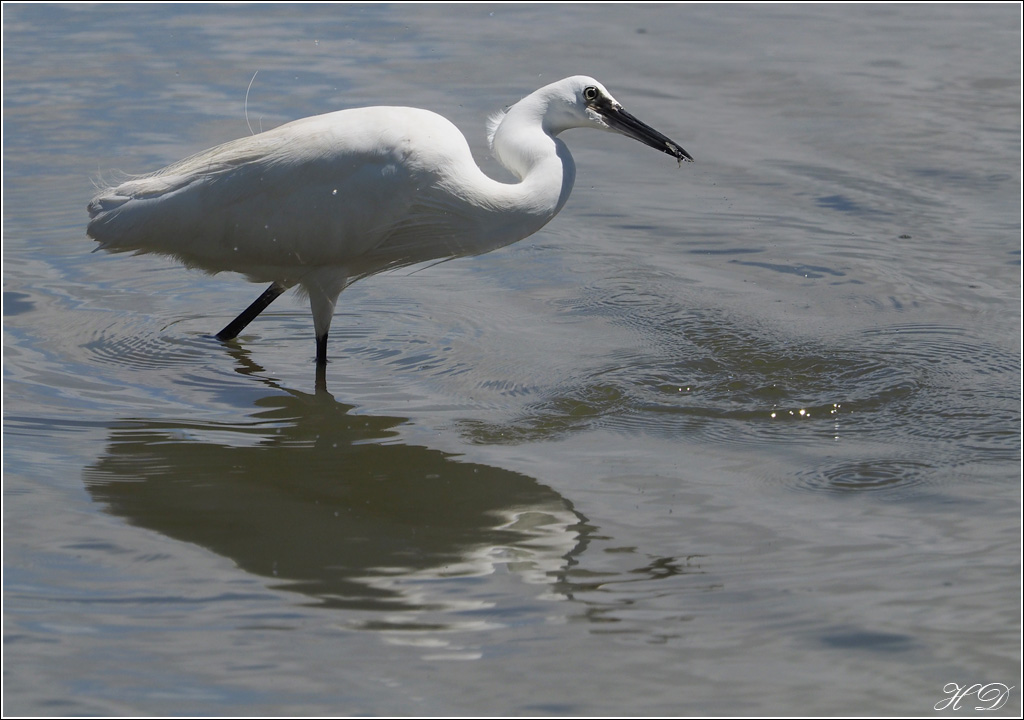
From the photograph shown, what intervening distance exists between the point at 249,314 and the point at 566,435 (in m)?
2.15

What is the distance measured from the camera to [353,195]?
645 centimetres

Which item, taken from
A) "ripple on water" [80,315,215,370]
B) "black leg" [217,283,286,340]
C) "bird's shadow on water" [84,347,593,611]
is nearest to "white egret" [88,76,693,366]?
"black leg" [217,283,286,340]

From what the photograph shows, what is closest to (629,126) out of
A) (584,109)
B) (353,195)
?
(584,109)

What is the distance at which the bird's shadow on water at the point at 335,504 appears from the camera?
15.6 ft

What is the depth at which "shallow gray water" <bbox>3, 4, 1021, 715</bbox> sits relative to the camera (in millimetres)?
4188

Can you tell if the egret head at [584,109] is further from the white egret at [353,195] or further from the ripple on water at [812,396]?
the ripple on water at [812,396]

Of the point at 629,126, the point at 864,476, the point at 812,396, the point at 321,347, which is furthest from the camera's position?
the point at 321,347

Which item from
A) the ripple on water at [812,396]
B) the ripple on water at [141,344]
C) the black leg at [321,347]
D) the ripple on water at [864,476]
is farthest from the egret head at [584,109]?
the ripple on water at [141,344]

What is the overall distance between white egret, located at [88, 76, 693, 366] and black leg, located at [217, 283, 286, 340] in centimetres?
40

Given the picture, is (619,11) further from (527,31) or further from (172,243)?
(172,243)

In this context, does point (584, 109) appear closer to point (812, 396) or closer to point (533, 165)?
point (533, 165)

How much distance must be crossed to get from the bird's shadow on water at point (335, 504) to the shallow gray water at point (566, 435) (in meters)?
0.02

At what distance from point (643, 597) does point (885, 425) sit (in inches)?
73.0

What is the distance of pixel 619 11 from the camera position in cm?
1377
